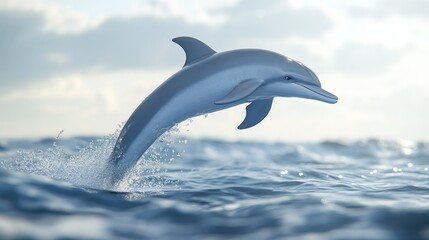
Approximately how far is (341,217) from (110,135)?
5037mm

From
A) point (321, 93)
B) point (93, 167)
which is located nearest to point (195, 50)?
point (321, 93)

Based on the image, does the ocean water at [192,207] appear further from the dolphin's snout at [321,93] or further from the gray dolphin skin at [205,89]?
the dolphin's snout at [321,93]

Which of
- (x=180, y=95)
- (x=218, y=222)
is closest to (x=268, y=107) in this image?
(x=180, y=95)

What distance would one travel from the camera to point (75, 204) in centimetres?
689

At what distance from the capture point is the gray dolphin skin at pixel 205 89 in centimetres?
848

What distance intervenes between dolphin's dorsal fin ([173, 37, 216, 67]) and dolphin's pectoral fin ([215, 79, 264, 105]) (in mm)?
809

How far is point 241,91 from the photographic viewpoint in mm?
8352

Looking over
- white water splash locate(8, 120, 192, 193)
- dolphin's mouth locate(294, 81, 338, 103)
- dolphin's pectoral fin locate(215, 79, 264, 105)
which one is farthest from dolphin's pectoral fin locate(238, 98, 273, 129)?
white water splash locate(8, 120, 192, 193)

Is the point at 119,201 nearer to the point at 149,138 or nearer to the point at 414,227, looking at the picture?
Result: the point at 149,138

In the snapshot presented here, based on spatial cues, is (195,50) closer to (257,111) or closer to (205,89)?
(205,89)

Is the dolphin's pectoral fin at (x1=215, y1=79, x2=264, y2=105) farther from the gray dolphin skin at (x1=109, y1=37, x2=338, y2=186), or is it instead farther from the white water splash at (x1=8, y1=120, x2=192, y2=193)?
the white water splash at (x1=8, y1=120, x2=192, y2=193)

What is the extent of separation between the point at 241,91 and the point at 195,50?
1123 millimetres

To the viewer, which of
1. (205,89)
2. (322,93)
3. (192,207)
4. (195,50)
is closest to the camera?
(192,207)

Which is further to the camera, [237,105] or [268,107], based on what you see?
[268,107]
